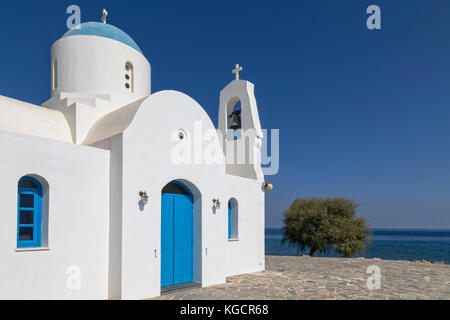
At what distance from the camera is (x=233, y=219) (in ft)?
41.1

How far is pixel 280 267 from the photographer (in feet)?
47.1

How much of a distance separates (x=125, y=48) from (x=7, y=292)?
8226 mm

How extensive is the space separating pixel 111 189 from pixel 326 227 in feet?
59.8

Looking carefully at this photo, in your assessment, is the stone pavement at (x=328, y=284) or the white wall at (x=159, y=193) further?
the stone pavement at (x=328, y=284)

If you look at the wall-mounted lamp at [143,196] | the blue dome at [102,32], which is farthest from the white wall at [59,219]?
the blue dome at [102,32]

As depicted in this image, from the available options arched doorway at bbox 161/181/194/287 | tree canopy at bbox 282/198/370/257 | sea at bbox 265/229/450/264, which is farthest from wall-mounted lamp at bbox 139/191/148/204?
sea at bbox 265/229/450/264

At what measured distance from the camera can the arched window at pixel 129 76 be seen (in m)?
12.1

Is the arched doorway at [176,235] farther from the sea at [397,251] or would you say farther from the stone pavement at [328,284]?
the sea at [397,251]

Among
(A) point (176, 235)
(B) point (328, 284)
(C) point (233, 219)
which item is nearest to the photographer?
(A) point (176, 235)

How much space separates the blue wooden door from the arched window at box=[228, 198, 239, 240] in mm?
2655

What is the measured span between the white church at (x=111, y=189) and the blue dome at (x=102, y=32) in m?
0.06

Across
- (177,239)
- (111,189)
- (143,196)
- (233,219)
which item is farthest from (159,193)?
(233,219)

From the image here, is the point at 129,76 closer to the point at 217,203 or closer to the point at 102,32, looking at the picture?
the point at 102,32

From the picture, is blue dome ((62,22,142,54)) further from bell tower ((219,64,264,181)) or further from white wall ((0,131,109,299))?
white wall ((0,131,109,299))
